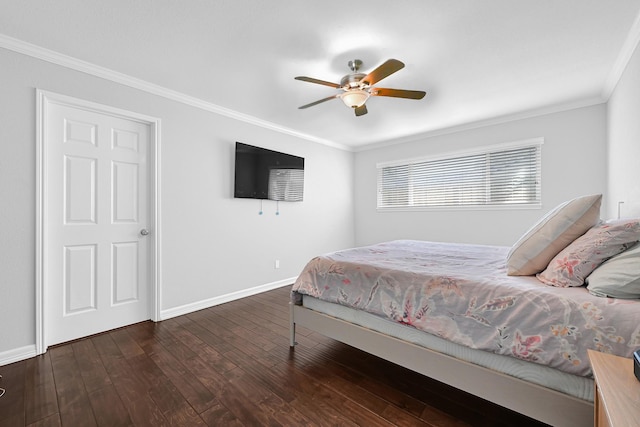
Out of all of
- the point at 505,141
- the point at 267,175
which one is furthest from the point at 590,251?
the point at 267,175

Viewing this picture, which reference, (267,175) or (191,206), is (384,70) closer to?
(267,175)

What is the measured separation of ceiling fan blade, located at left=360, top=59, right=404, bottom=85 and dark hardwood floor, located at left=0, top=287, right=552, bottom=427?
6.68 feet

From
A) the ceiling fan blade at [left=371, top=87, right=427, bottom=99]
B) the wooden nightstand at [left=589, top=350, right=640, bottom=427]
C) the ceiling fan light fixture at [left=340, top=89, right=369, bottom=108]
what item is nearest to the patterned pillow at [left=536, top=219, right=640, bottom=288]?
the wooden nightstand at [left=589, top=350, right=640, bottom=427]

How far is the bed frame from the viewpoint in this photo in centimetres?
115

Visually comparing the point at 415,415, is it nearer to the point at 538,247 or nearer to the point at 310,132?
the point at 538,247

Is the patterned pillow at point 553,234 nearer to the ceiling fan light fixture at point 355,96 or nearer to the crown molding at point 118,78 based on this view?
the ceiling fan light fixture at point 355,96

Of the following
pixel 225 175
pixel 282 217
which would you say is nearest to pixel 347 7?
pixel 225 175

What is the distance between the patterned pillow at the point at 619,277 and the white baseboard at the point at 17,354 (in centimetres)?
365

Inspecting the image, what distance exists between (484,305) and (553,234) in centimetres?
61

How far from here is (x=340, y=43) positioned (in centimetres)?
212

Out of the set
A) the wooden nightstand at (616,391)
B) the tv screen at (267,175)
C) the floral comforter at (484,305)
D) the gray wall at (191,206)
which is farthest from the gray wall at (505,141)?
the wooden nightstand at (616,391)

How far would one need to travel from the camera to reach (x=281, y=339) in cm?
243

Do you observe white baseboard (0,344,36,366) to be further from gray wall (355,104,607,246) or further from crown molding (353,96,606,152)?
crown molding (353,96,606,152)

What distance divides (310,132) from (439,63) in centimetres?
233
